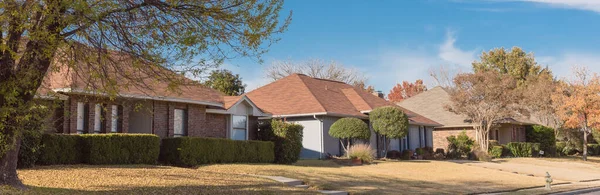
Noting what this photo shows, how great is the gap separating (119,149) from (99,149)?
0.73 metres

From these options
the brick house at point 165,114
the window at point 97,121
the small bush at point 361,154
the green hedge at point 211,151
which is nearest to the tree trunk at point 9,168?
the brick house at point 165,114

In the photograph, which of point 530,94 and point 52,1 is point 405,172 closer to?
point 52,1

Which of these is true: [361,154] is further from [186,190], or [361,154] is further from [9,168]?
[9,168]

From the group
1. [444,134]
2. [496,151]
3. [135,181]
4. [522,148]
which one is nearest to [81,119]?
[135,181]

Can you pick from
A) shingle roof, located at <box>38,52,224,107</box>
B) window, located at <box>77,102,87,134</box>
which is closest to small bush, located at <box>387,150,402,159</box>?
shingle roof, located at <box>38,52,224,107</box>

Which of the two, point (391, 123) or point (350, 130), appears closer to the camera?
point (350, 130)

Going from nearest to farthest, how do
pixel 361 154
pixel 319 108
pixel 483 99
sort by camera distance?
1. pixel 361 154
2. pixel 319 108
3. pixel 483 99

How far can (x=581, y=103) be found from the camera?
44.2 m

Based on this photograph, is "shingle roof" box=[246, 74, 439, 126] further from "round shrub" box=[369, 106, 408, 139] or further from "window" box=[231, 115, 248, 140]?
"window" box=[231, 115, 248, 140]

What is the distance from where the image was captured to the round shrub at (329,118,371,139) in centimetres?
2920

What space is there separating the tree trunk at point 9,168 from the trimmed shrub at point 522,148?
39092 mm

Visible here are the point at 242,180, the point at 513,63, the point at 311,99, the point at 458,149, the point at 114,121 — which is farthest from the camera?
the point at 513,63

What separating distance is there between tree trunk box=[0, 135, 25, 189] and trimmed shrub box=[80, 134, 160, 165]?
21.3ft

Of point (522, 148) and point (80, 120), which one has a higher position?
point (80, 120)
